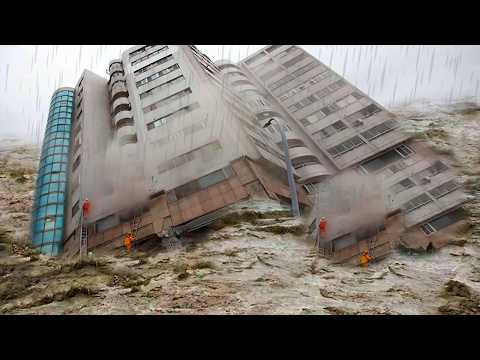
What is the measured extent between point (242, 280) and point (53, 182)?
95.1ft

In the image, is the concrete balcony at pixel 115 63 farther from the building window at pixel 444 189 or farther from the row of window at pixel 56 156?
the building window at pixel 444 189

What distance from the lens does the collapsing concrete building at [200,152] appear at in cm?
3272

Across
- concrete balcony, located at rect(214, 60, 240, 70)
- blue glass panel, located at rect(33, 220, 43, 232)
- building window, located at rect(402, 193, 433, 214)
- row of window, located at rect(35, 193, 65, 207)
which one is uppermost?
concrete balcony, located at rect(214, 60, 240, 70)

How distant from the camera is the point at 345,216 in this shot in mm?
35562

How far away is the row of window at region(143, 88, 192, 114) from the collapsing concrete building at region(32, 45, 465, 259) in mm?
124

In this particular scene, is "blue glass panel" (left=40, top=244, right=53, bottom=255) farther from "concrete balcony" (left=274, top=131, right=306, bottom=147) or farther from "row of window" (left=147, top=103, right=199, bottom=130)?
"concrete balcony" (left=274, top=131, right=306, bottom=147)

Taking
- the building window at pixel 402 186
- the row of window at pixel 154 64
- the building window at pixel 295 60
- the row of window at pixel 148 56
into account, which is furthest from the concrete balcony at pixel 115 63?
the building window at pixel 402 186

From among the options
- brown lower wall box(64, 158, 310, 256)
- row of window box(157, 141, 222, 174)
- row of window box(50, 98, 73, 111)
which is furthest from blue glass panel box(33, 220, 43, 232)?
row of window box(50, 98, 73, 111)

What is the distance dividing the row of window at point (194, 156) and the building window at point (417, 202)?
15467 mm

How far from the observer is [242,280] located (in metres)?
19.3

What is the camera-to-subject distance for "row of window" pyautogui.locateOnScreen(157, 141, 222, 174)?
33969 millimetres

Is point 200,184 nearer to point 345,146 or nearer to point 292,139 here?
point 292,139

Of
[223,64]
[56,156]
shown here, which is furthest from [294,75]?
[56,156]

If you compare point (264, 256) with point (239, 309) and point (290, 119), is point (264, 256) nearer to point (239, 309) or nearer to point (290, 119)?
point (239, 309)
